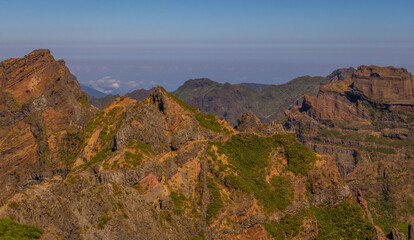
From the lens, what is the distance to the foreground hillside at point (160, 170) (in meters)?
52.3

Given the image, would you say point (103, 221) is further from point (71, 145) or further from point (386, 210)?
point (386, 210)

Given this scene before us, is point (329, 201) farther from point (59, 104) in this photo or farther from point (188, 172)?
point (59, 104)

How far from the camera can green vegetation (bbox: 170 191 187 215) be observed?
63.5 metres

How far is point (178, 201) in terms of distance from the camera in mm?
65688

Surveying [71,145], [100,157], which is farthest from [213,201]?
[71,145]

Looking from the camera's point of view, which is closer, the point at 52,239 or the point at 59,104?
the point at 52,239

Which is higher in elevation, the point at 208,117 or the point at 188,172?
the point at 208,117

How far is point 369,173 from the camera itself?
170500mm

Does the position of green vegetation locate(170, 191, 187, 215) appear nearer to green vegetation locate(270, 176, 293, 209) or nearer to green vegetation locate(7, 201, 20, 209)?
green vegetation locate(270, 176, 293, 209)

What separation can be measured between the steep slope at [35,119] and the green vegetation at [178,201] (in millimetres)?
33287

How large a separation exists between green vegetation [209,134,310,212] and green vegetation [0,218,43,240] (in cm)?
4103

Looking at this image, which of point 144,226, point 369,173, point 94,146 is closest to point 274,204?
point 144,226

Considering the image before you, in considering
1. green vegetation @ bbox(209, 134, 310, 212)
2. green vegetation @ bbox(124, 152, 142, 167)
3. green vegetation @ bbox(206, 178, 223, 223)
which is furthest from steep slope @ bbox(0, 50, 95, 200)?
green vegetation @ bbox(209, 134, 310, 212)

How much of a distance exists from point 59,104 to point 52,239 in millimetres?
69324
